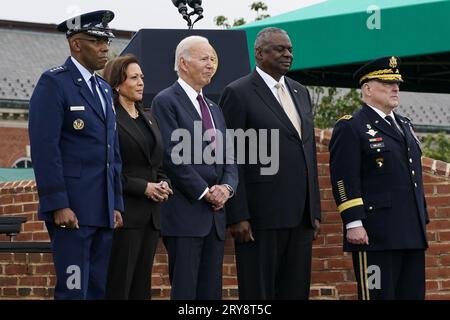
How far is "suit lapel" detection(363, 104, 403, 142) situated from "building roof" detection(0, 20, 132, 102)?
4714 cm

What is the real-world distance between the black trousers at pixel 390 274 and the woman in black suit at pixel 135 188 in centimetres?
132

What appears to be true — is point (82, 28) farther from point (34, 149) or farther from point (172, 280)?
point (172, 280)

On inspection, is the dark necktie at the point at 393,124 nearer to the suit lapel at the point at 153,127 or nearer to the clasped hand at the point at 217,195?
the clasped hand at the point at 217,195

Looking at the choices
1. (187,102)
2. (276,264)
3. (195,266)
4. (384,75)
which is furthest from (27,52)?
(195,266)

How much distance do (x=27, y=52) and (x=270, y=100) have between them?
53.8 metres

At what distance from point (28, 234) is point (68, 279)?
327 cm

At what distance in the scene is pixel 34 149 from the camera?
5.54 metres

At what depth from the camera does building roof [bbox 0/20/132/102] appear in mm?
53219

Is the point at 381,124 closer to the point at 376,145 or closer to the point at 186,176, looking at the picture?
the point at 376,145

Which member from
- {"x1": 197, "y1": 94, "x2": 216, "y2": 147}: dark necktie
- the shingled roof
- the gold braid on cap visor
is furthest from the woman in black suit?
the shingled roof

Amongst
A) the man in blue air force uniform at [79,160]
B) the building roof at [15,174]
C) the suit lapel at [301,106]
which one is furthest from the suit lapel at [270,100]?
the building roof at [15,174]

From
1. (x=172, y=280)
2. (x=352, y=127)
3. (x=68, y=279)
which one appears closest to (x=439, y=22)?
(x=352, y=127)

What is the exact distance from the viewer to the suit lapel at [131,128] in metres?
6.15

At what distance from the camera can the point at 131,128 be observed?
6219 millimetres
